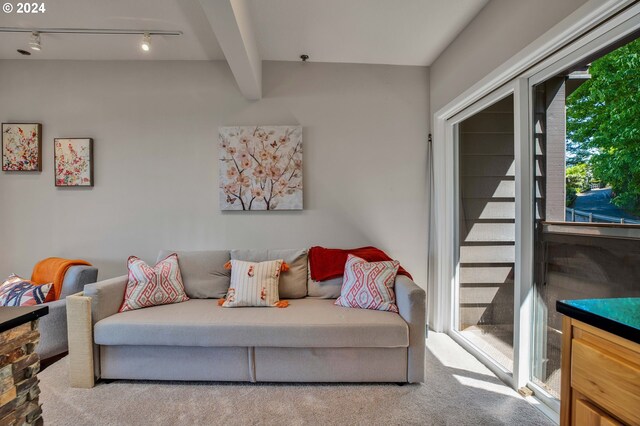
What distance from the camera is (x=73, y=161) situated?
280cm

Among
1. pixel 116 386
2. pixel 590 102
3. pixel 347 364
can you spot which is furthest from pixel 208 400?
pixel 590 102

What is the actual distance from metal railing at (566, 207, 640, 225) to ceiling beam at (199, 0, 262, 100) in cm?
222

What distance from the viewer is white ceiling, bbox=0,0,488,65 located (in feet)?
6.88

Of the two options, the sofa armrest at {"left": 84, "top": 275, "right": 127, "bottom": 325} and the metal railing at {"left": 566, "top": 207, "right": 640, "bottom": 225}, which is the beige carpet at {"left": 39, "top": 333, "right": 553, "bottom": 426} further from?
the metal railing at {"left": 566, "top": 207, "right": 640, "bottom": 225}

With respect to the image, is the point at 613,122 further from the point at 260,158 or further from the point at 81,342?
the point at 81,342

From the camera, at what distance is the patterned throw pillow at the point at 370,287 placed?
2160 millimetres

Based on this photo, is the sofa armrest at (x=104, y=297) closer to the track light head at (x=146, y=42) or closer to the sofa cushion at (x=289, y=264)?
the sofa cushion at (x=289, y=264)

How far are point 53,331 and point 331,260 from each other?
218 centimetres

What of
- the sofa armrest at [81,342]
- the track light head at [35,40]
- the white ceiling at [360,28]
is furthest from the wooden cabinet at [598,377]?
the track light head at [35,40]

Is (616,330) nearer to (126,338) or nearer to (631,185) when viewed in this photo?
(631,185)

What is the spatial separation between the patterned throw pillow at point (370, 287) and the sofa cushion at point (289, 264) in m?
0.36

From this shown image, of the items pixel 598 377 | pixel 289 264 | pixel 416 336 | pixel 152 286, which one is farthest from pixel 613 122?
pixel 152 286

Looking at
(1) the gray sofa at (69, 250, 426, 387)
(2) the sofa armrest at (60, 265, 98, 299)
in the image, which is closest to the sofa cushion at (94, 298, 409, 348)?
(1) the gray sofa at (69, 250, 426, 387)

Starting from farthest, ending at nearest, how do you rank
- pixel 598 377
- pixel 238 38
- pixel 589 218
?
pixel 238 38 → pixel 589 218 → pixel 598 377
